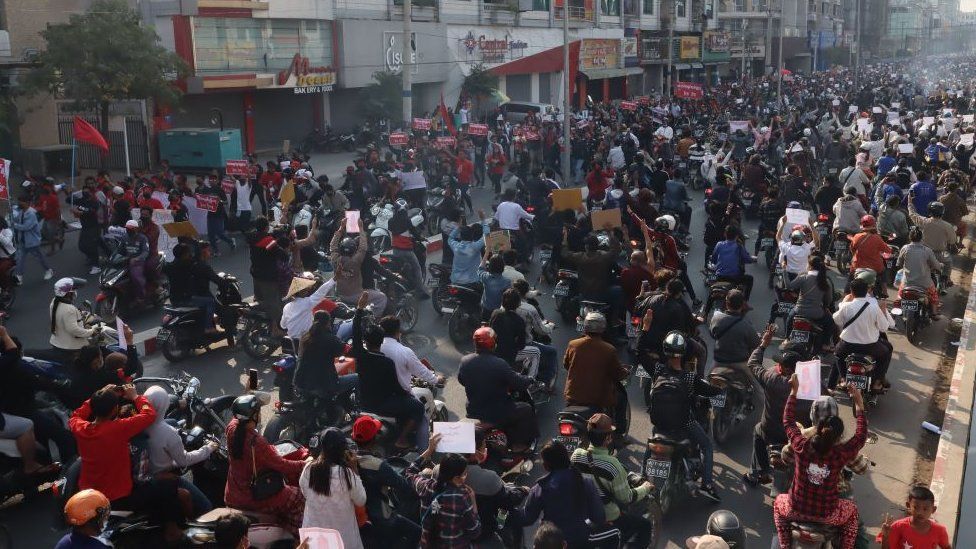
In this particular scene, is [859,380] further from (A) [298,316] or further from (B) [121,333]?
(B) [121,333]

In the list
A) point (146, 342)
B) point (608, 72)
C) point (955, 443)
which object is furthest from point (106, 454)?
point (608, 72)

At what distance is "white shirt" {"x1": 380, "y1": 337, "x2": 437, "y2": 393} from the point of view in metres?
8.29

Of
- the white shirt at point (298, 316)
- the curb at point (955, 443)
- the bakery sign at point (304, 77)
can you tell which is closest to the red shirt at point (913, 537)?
the curb at point (955, 443)

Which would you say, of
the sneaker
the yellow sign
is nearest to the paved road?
the sneaker

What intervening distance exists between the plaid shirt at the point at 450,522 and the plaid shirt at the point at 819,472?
82.6 inches

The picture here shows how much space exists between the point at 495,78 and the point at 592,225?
29.6 metres

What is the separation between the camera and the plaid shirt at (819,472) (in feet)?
20.4

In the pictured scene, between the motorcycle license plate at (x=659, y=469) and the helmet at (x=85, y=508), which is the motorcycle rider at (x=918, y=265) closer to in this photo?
the motorcycle license plate at (x=659, y=469)

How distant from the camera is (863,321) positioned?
32.0 feet

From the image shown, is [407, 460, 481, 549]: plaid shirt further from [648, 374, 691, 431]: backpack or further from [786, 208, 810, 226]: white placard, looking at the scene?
[786, 208, 810, 226]: white placard

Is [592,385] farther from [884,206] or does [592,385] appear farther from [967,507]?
[884,206]

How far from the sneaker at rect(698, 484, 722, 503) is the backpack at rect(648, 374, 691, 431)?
0.67m

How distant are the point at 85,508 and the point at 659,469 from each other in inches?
162

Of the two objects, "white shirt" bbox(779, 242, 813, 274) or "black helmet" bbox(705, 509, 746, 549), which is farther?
"white shirt" bbox(779, 242, 813, 274)
